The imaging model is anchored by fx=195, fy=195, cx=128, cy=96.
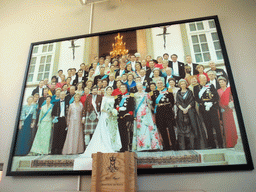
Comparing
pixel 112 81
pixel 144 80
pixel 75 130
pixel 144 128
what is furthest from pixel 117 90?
pixel 75 130

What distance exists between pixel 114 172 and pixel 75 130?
0.98 m

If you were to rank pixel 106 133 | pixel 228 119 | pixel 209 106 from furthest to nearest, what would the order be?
1. pixel 106 133
2. pixel 209 106
3. pixel 228 119

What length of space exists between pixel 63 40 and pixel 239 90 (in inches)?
116

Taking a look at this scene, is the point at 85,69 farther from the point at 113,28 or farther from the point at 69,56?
the point at 113,28

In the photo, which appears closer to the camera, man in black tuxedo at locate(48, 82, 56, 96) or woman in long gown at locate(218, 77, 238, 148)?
woman in long gown at locate(218, 77, 238, 148)

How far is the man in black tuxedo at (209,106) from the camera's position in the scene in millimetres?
2404

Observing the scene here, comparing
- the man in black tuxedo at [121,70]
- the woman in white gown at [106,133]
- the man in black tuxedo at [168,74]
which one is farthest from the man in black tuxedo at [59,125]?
the man in black tuxedo at [168,74]

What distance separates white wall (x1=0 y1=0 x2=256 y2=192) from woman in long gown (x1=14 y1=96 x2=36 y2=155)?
0.22 metres

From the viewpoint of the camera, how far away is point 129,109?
274 cm

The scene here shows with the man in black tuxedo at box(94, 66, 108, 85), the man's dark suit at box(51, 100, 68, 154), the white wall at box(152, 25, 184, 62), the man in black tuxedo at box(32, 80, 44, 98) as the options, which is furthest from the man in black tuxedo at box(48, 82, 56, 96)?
the white wall at box(152, 25, 184, 62)

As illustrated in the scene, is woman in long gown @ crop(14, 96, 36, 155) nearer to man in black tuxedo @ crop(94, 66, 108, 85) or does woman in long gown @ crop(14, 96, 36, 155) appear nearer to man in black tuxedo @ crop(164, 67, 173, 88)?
man in black tuxedo @ crop(94, 66, 108, 85)

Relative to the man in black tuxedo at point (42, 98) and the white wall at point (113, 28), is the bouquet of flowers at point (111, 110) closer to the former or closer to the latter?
the white wall at point (113, 28)

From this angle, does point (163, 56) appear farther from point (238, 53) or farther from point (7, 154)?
point (7, 154)

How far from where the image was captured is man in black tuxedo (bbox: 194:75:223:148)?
2404 mm
